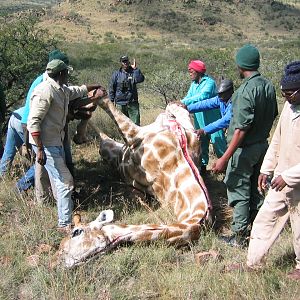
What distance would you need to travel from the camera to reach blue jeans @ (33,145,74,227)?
500 cm

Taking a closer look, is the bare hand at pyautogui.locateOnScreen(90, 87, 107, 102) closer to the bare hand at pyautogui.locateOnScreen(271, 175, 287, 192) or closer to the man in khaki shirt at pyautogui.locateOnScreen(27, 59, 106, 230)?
the man in khaki shirt at pyautogui.locateOnScreen(27, 59, 106, 230)

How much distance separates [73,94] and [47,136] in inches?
27.6

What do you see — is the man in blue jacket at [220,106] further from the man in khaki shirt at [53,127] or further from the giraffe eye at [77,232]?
the giraffe eye at [77,232]

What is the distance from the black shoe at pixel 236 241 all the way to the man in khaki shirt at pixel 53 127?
1640 mm

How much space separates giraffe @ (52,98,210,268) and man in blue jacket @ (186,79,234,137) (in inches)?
7.5

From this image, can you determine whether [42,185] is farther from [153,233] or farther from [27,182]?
[153,233]

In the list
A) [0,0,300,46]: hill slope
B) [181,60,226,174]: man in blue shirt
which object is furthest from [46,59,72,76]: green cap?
[0,0,300,46]: hill slope

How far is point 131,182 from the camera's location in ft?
20.0

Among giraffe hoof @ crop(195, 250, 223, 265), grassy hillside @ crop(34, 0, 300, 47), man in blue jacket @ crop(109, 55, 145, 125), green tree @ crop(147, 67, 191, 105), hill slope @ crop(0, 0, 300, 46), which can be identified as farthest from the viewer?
hill slope @ crop(0, 0, 300, 46)

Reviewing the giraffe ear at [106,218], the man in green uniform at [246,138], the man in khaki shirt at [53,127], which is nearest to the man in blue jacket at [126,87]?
the man in khaki shirt at [53,127]

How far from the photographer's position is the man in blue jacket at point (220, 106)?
556 centimetres

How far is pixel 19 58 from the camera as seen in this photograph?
8.20 metres

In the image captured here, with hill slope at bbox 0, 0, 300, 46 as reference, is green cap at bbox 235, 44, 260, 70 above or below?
above

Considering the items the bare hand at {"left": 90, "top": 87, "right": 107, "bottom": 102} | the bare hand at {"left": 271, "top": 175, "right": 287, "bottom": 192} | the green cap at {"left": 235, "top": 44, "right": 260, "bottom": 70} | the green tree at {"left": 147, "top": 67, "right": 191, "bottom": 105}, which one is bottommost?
the green tree at {"left": 147, "top": 67, "right": 191, "bottom": 105}
